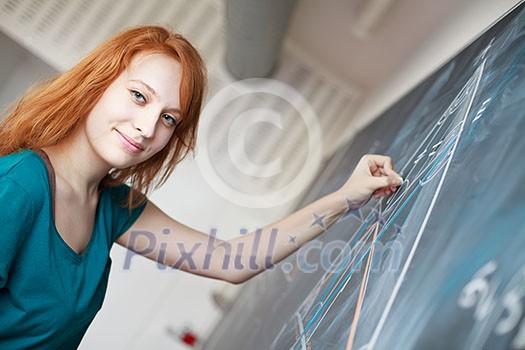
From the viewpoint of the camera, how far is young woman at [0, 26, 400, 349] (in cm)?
99

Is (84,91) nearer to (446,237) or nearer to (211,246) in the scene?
(211,246)

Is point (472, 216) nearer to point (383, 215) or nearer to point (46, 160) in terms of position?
point (383, 215)

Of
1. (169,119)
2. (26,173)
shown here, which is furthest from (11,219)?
(169,119)

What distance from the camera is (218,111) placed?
3.12 m

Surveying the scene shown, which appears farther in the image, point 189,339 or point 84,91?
point 189,339

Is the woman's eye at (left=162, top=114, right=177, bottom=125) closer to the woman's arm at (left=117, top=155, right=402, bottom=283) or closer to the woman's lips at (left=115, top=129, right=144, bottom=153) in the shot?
the woman's lips at (left=115, top=129, right=144, bottom=153)

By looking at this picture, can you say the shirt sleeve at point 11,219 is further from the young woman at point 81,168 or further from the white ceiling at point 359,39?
the white ceiling at point 359,39

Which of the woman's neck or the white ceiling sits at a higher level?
the white ceiling

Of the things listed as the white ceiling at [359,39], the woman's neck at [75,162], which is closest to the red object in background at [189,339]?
the white ceiling at [359,39]

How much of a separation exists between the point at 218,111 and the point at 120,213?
1.89m

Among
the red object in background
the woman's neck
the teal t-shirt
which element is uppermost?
the woman's neck

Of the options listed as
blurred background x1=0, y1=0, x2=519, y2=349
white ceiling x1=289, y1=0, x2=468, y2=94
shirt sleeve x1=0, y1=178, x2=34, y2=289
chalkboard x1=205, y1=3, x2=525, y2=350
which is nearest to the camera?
chalkboard x1=205, y1=3, x2=525, y2=350

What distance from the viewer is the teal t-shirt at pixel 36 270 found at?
36.2 inches

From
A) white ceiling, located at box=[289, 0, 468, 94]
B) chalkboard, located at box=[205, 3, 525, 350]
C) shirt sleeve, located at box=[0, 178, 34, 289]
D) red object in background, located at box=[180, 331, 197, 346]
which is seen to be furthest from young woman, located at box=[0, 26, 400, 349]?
red object in background, located at box=[180, 331, 197, 346]
